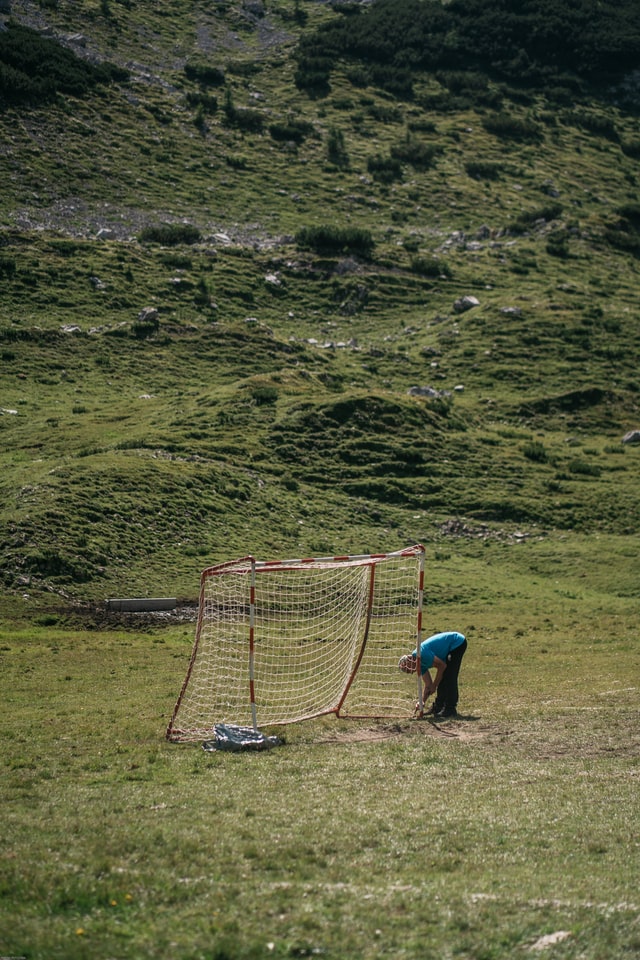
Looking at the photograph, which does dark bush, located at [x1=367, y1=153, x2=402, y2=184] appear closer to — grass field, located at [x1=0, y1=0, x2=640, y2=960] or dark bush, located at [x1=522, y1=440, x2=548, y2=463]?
grass field, located at [x1=0, y1=0, x2=640, y2=960]

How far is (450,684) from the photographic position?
63.2 ft

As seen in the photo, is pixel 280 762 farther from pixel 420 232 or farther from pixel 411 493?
pixel 420 232

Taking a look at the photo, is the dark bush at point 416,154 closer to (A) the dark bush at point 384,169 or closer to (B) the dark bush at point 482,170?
(A) the dark bush at point 384,169

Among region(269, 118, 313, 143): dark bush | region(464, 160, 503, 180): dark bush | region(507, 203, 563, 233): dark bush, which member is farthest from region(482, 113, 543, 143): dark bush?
region(507, 203, 563, 233): dark bush

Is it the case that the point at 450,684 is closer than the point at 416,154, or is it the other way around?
the point at 450,684

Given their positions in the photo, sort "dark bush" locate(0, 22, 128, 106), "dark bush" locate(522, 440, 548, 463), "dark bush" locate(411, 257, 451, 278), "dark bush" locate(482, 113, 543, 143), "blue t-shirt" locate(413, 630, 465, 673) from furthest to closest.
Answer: "dark bush" locate(482, 113, 543, 143) < "dark bush" locate(0, 22, 128, 106) < "dark bush" locate(411, 257, 451, 278) < "dark bush" locate(522, 440, 548, 463) < "blue t-shirt" locate(413, 630, 465, 673)

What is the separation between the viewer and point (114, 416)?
184 feet

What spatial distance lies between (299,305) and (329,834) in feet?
229

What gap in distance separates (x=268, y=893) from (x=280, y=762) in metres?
6.21

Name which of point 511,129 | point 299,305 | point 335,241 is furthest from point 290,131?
point 299,305

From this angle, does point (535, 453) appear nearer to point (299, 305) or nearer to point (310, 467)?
point (310, 467)

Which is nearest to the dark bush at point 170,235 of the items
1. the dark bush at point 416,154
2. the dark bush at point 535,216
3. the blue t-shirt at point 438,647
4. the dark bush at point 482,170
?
the dark bush at point 535,216

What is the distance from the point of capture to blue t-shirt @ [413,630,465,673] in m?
19.1

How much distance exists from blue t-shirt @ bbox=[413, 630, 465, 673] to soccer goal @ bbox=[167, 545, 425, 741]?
26cm
